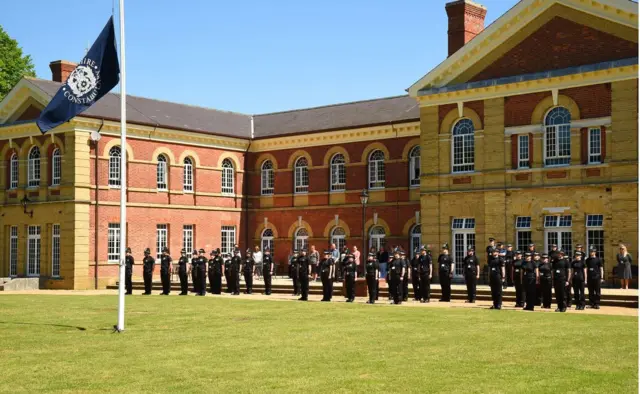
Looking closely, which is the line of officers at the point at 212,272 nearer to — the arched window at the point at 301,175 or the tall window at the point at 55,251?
the tall window at the point at 55,251


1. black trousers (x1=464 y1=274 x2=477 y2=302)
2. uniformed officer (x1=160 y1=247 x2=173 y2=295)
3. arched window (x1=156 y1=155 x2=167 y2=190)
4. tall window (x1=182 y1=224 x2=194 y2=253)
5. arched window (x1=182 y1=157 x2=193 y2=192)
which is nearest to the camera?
black trousers (x1=464 y1=274 x2=477 y2=302)

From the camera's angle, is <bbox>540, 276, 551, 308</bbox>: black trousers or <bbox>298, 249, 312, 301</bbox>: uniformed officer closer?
<bbox>540, 276, 551, 308</bbox>: black trousers

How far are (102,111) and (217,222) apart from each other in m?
7.94

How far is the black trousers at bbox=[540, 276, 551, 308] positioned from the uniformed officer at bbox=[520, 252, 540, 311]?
210mm

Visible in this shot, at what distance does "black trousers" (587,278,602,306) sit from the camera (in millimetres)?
23969

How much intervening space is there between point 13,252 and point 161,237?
6.51m

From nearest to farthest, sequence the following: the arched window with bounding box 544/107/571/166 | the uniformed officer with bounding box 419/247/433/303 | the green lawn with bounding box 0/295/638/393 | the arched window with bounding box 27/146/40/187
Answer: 1. the green lawn with bounding box 0/295/638/393
2. the uniformed officer with bounding box 419/247/433/303
3. the arched window with bounding box 544/107/571/166
4. the arched window with bounding box 27/146/40/187

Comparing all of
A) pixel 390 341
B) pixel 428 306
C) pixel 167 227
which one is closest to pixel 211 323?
pixel 390 341

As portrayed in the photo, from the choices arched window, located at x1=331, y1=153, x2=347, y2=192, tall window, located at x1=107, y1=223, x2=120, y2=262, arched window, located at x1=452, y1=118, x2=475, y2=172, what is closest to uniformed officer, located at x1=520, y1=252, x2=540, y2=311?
Result: arched window, located at x1=452, y1=118, x2=475, y2=172

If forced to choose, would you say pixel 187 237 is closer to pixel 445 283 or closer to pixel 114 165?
pixel 114 165

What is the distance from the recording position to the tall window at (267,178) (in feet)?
143

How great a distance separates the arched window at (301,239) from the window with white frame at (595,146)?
51.5ft

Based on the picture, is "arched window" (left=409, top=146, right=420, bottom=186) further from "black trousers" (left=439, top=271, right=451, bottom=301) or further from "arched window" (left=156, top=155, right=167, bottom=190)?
"black trousers" (left=439, top=271, right=451, bottom=301)

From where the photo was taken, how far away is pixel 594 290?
78.9 feet
